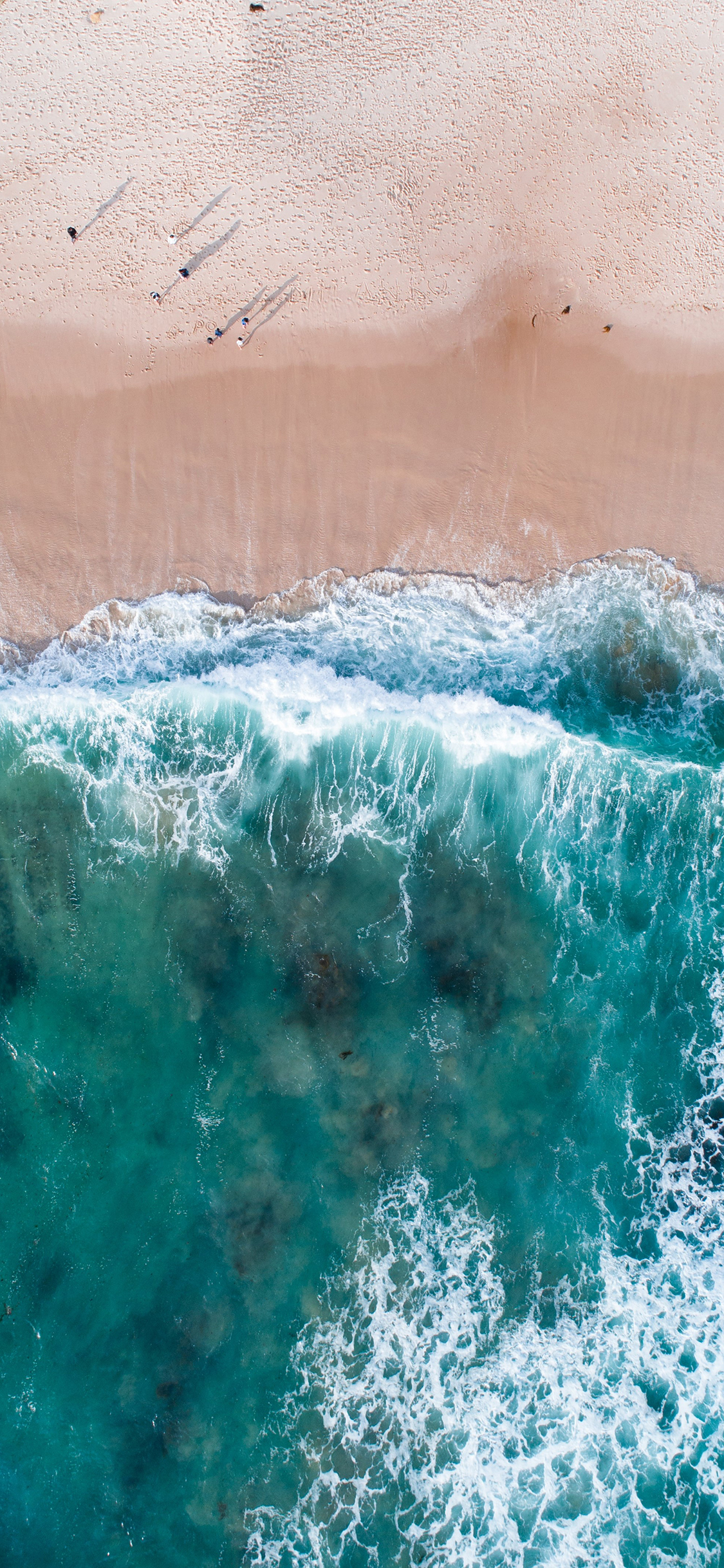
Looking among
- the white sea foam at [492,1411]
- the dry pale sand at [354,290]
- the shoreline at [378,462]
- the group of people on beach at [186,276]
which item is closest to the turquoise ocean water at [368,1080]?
the white sea foam at [492,1411]

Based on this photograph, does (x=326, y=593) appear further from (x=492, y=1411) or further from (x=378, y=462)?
(x=492, y=1411)

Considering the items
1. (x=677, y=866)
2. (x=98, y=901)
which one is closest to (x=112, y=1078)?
(x=98, y=901)

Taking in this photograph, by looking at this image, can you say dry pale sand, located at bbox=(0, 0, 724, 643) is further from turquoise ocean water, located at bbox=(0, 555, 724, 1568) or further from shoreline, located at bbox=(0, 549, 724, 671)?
turquoise ocean water, located at bbox=(0, 555, 724, 1568)

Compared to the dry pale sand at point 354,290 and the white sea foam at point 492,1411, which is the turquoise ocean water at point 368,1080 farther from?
the dry pale sand at point 354,290

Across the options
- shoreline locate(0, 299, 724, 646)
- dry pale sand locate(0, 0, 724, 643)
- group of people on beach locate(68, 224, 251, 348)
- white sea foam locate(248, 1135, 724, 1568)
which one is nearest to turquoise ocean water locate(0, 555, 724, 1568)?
white sea foam locate(248, 1135, 724, 1568)

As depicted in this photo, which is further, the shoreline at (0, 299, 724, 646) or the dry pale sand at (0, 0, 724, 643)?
the shoreline at (0, 299, 724, 646)

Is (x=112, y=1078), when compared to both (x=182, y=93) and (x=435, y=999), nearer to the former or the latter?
(x=435, y=999)
